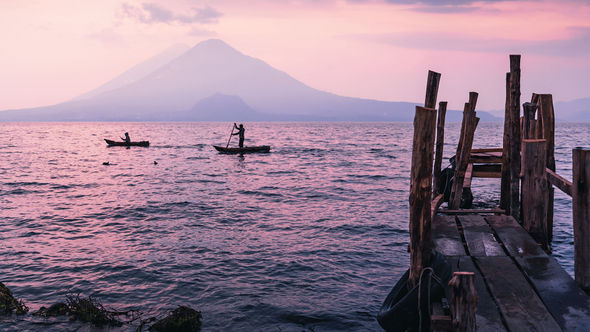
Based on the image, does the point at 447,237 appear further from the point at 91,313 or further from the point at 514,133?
the point at 91,313

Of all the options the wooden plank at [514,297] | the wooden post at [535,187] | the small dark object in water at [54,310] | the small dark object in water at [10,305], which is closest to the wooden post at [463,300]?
the wooden plank at [514,297]

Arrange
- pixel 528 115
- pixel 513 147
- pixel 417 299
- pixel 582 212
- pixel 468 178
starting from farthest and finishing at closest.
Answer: pixel 468 178
pixel 528 115
pixel 513 147
pixel 417 299
pixel 582 212

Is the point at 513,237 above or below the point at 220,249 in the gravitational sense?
above

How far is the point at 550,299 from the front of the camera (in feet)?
16.7

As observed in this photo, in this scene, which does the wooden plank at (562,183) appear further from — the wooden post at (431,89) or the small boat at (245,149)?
the small boat at (245,149)

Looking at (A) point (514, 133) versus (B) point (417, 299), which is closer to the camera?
(B) point (417, 299)

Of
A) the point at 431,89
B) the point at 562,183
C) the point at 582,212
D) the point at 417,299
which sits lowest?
the point at 417,299

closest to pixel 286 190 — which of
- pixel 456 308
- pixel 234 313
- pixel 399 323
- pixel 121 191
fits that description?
pixel 121 191

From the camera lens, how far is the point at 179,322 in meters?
7.09

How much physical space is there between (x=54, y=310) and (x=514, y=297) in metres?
7.40

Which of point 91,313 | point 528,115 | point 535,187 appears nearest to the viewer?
point 535,187

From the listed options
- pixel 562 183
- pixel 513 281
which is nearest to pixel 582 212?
pixel 513 281

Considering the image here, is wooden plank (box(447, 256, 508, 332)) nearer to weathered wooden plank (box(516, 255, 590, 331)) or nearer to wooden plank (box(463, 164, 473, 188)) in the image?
weathered wooden plank (box(516, 255, 590, 331))

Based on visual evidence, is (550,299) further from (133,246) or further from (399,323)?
(133,246)
